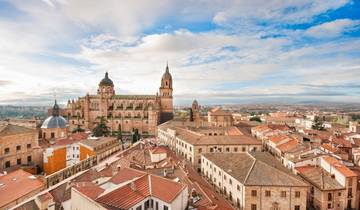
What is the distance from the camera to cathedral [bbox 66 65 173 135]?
3191 inches

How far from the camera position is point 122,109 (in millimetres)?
84000

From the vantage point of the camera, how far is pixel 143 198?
17.6 meters

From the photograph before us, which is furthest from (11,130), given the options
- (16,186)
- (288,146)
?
(288,146)

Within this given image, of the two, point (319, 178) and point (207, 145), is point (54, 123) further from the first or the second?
point (319, 178)

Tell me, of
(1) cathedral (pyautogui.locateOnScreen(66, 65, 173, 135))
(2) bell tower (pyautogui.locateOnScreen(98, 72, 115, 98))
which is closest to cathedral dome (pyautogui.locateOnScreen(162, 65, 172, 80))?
(1) cathedral (pyautogui.locateOnScreen(66, 65, 173, 135))

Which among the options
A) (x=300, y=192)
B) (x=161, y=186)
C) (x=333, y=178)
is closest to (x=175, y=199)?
(x=161, y=186)

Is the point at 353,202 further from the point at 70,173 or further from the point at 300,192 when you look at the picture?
the point at 70,173

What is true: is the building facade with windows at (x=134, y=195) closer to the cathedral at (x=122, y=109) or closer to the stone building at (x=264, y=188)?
the stone building at (x=264, y=188)

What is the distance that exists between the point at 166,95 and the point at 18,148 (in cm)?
5421

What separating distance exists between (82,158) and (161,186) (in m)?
26.0

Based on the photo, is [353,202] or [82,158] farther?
[82,158]

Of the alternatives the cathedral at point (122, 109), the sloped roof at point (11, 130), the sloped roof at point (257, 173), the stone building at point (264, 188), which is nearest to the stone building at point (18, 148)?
the sloped roof at point (11, 130)

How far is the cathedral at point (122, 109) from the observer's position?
8106cm

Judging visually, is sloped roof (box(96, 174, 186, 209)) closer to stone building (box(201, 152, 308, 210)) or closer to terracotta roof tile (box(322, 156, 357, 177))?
stone building (box(201, 152, 308, 210))
